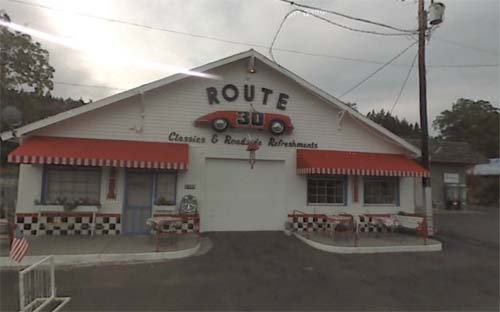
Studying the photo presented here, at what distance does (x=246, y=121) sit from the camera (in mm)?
12211

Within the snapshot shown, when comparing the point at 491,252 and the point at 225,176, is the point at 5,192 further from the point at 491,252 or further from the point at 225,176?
the point at 491,252

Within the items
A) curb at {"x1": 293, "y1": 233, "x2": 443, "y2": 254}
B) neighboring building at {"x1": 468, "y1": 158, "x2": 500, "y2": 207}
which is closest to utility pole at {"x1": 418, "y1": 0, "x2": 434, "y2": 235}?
curb at {"x1": 293, "y1": 233, "x2": 443, "y2": 254}

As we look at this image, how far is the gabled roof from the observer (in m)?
10.6

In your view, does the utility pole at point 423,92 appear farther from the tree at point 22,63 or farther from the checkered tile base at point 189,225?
the tree at point 22,63

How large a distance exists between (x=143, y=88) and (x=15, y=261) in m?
5.74

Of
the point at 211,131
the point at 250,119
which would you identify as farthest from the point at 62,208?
the point at 250,119

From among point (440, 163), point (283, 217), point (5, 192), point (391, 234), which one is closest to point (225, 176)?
point (283, 217)

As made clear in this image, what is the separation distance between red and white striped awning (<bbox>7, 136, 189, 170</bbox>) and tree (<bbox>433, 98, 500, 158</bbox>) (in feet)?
164

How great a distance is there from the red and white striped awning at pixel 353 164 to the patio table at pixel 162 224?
176 inches

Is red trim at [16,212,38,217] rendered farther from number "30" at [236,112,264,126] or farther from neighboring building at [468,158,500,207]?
neighboring building at [468,158,500,207]

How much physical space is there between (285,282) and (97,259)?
4.35m

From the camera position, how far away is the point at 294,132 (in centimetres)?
1296

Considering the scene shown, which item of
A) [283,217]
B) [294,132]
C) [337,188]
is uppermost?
[294,132]

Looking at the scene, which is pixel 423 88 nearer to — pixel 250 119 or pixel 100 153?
pixel 250 119
